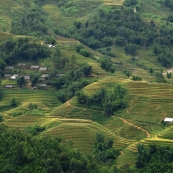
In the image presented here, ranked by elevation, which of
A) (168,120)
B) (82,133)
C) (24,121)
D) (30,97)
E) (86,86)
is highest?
(168,120)

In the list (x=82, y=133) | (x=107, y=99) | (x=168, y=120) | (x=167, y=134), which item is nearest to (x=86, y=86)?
(x=107, y=99)

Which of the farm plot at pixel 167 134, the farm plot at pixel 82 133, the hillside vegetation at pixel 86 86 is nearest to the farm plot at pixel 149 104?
the hillside vegetation at pixel 86 86

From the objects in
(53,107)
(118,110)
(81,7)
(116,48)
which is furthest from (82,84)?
(81,7)

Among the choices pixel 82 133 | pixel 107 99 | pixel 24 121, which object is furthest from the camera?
pixel 107 99

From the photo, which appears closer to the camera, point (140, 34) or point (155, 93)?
point (155, 93)

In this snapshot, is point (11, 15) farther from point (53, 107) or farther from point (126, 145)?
point (126, 145)

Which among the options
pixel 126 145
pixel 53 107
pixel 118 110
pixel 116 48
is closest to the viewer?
pixel 126 145

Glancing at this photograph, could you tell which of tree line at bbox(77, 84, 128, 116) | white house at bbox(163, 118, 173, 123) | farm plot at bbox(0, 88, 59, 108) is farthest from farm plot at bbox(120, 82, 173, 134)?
farm plot at bbox(0, 88, 59, 108)

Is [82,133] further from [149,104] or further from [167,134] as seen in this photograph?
[149,104]
